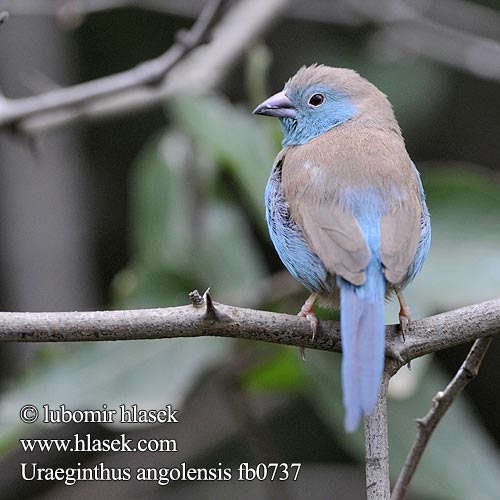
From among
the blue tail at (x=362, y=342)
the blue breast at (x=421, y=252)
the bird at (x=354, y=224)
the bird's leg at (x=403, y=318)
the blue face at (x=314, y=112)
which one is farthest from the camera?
the blue face at (x=314, y=112)

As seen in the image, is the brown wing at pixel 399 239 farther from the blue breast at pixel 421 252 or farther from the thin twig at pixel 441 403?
the thin twig at pixel 441 403

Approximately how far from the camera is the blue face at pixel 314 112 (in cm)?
352

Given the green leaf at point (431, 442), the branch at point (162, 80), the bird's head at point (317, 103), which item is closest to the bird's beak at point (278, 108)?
the bird's head at point (317, 103)

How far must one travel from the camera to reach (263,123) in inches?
187

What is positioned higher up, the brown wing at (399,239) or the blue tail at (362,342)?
the brown wing at (399,239)

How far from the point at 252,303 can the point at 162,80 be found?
105cm

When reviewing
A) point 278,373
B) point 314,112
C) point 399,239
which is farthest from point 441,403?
point 278,373

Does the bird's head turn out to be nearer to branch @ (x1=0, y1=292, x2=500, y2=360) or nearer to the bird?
the bird

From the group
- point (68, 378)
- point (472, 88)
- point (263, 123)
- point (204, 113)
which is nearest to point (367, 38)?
point (472, 88)

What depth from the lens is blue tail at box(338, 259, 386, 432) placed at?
217 cm

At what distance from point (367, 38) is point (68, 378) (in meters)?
3.29

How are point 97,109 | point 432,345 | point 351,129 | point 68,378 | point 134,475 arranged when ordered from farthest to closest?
point 134,475 → point 97,109 → point 68,378 → point 351,129 → point 432,345

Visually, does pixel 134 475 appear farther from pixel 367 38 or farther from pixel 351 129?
pixel 367 38

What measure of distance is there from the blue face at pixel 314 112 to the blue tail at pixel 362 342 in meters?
0.96
